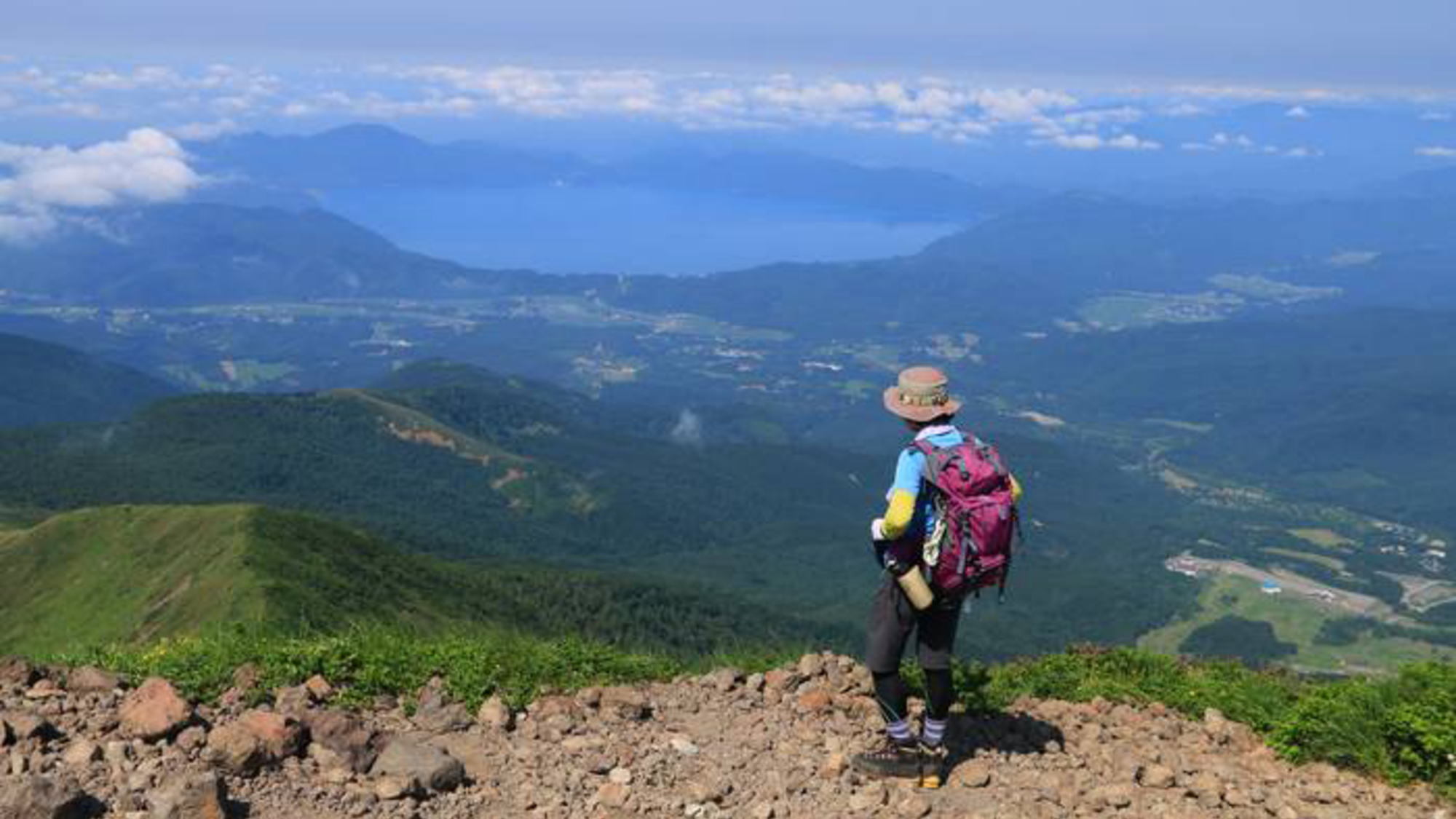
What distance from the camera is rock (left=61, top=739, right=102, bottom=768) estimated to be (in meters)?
9.11

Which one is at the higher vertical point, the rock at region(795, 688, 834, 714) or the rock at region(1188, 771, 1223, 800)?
the rock at region(795, 688, 834, 714)

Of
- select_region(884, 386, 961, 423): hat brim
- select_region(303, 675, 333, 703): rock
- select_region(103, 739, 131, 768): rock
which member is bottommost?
select_region(303, 675, 333, 703): rock

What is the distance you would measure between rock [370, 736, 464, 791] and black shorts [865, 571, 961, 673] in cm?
349

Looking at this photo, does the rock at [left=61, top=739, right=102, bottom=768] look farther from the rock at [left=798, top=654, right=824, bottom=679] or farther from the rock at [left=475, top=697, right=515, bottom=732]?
the rock at [left=798, top=654, right=824, bottom=679]

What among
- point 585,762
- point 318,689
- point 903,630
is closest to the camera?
point 903,630

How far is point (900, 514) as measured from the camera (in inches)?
356

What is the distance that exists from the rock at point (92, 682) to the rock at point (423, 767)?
2860mm

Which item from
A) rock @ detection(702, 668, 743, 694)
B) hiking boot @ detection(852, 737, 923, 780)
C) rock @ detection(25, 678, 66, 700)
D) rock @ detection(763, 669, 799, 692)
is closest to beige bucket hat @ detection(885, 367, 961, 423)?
hiking boot @ detection(852, 737, 923, 780)

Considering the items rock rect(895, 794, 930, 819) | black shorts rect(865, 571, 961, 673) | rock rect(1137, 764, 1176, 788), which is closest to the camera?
rock rect(895, 794, 930, 819)

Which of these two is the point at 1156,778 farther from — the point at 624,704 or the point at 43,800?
the point at 43,800

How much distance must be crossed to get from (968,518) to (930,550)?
1.33 feet

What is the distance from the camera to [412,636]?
12805mm

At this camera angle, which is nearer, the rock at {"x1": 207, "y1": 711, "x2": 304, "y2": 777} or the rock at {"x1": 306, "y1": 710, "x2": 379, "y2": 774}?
the rock at {"x1": 207, "y1": 711, "x2": 304, "y2": 777}

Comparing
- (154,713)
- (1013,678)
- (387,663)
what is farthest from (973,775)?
(154,713)
